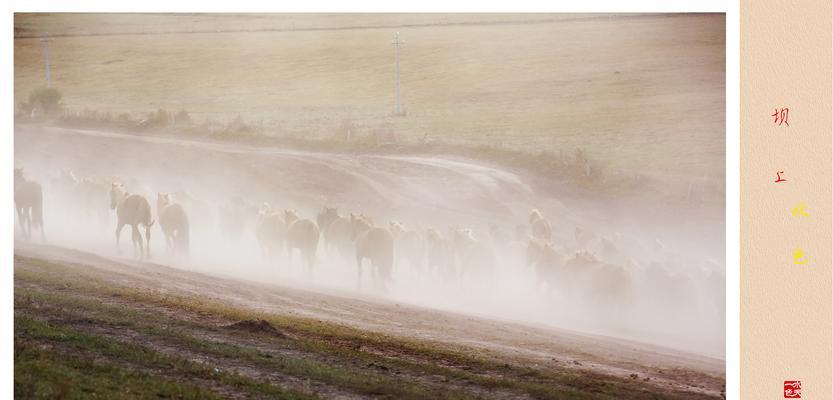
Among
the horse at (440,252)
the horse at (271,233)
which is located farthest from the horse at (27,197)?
the horse at (440,252)

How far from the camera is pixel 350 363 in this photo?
1808 cm

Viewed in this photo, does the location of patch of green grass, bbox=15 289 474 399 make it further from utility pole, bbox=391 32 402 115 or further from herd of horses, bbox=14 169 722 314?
utility pole, bbox=391 32 402 115

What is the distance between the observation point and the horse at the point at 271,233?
29.4 meters

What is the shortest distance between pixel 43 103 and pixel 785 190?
25.6 metres

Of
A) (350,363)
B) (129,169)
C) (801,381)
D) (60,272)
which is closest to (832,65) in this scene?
(801,381)

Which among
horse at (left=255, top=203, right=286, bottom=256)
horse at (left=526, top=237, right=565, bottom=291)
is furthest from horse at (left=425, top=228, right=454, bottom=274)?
horse at (left=255, top=203, right=286, bottom=256)

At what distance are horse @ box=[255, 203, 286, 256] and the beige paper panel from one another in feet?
45.9

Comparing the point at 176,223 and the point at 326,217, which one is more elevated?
the point at 326,217

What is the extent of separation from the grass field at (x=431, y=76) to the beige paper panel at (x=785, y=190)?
3.18 m

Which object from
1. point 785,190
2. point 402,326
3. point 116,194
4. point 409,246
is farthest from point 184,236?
point 785,190

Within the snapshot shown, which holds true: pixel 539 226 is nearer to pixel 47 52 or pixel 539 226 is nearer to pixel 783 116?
pixel 783 116

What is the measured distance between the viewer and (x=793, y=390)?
22047 mm

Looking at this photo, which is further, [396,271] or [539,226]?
[539,226]

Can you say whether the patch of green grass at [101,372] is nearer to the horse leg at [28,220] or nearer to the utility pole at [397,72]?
the horse leg at [28,220]
